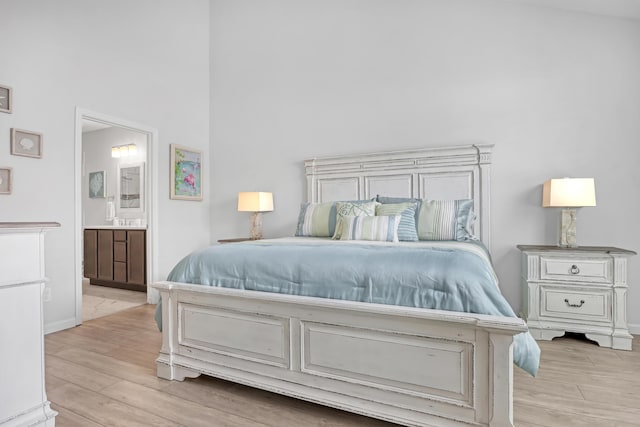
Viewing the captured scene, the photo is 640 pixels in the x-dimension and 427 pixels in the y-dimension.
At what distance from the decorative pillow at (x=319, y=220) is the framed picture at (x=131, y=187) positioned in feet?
10.4

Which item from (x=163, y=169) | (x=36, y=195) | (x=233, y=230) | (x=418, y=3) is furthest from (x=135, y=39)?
(x=418, y=3)

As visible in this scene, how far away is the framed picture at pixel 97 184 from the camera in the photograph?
19.2ft

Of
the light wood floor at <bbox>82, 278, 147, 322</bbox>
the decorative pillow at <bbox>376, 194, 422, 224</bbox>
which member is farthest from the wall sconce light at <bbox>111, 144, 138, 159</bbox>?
the decorative pillow at <bbox>376, 194, 422, 224</bbox>

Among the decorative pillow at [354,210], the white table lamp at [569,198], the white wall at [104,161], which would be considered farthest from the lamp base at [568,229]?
the white wall at [104,161]

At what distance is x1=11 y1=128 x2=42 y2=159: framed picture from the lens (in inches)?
110

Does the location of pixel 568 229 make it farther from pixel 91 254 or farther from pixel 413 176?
pixel 91 254

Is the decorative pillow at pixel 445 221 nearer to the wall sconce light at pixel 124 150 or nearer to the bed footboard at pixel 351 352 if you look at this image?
the bed footboard at pixel 351 352

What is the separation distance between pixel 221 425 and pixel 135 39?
388 centimetres

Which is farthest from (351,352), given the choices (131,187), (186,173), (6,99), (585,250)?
(131,187)

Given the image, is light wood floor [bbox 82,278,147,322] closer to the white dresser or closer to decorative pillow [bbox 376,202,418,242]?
the white dresser

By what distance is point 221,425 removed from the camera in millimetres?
1642

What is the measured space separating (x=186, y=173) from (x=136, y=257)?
127 cm

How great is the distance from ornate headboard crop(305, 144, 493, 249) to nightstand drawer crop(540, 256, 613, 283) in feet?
1.90

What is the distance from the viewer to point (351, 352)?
5.39 ft
